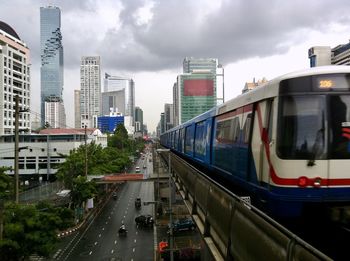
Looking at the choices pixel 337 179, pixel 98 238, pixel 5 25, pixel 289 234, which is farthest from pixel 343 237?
pixel 5 25

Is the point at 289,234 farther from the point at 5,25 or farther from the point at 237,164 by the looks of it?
the point at 5,25

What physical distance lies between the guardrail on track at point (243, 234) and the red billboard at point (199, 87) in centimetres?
6419

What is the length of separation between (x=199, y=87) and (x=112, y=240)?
4099 centimetres

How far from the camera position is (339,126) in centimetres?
673

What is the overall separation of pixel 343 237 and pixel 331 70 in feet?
8.59

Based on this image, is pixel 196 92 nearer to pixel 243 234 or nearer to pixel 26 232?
pixel 26 232

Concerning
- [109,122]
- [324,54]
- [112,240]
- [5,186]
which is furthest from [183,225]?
[109,122]

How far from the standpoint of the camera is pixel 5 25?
10112cm

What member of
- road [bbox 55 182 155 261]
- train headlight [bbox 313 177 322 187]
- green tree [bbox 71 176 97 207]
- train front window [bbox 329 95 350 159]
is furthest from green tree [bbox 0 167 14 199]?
train front window [bbox 329 95 350 159]

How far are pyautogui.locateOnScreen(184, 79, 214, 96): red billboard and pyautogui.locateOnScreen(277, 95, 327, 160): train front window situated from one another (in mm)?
67098

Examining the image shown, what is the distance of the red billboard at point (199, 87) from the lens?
73.9m

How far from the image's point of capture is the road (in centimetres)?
3275

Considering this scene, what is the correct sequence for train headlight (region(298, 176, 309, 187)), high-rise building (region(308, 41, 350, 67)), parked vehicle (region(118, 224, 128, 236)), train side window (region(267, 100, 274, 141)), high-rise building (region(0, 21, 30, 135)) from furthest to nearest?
high-rise building (region(308, 41, 350, 67)) → high-rise building (region(0, 21, 30, 135)) → parked vehicle (region(118, 224, 128, 236)) → train side window (region(267, 100, 274, 141)) → train headlight (region(298, 176, 309, 187))

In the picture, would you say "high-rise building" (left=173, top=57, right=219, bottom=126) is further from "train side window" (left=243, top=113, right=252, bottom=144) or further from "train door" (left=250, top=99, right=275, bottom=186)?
"train door" (left=250, top=99, right=275, bottom=186)
